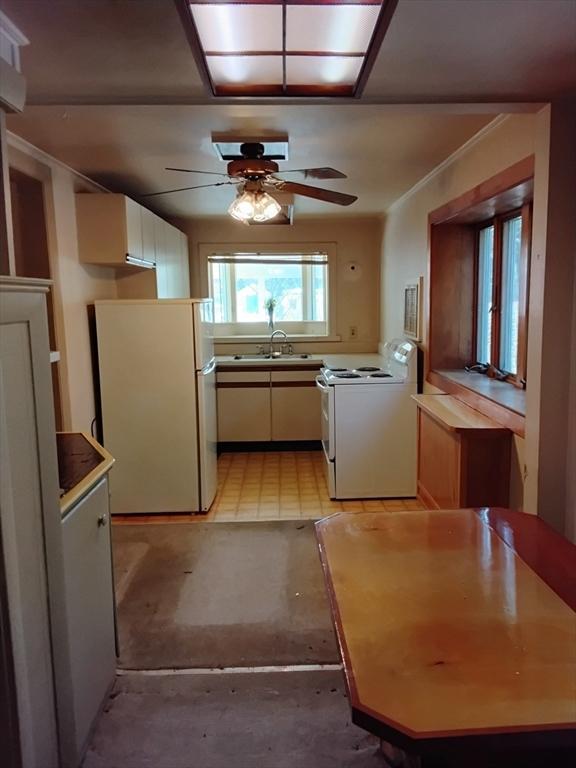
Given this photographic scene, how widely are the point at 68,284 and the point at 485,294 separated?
8.48ft

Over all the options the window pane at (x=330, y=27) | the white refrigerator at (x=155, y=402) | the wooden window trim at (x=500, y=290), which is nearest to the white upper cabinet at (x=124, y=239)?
the white refrigerator at (x=155, y=402)

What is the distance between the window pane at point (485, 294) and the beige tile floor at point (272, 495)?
1109 mm

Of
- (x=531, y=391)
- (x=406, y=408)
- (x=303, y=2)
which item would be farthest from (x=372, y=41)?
(x=406, y=408)

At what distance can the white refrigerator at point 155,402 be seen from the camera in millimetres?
3609

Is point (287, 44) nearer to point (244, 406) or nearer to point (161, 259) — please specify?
point (161, 259)

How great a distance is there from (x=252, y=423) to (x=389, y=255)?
2014mm

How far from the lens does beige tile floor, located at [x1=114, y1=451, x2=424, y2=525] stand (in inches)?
147

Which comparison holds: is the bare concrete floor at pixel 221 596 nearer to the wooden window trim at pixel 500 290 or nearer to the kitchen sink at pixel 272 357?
the wooden window trim at pixel 500 290

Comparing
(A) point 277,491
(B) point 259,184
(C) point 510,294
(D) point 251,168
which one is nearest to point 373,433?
(A) point 277,491

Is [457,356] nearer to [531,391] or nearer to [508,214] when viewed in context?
[508,214]

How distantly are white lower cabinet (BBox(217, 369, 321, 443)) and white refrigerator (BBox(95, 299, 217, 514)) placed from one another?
1379 millimetres

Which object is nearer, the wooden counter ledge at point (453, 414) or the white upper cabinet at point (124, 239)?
the wooden counter ledge at point (453, 414)

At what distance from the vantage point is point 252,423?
17.1ft

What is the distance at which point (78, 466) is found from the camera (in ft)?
6.39
